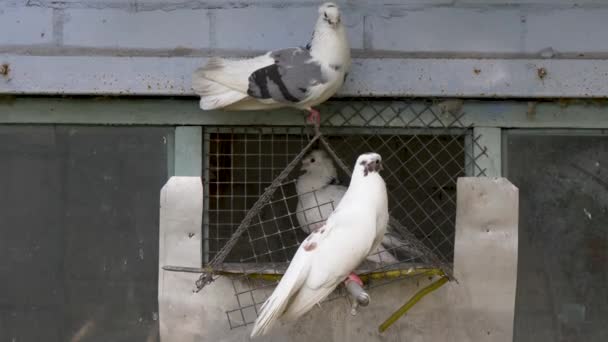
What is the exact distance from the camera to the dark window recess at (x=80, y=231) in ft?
7.50

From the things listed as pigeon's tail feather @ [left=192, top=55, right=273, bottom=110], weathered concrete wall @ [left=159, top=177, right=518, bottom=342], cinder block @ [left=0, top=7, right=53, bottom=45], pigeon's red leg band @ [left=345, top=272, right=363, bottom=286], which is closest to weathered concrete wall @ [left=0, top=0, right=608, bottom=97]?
cinder block @ [left=0, top=7, right=53, bottom=45]

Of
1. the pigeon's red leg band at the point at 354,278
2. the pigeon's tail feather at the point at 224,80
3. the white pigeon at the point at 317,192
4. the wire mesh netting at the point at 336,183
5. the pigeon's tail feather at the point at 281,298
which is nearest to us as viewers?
the pigeon's tail feather at the point at 281,298

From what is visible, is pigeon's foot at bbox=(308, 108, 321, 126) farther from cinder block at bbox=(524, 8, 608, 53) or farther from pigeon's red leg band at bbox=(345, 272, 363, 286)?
cinder block at bbox=(524, 8, 608, 53)

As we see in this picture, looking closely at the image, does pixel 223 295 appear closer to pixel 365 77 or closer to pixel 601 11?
pixel 365 77

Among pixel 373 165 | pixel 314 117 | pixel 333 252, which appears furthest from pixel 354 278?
pixel 314 117

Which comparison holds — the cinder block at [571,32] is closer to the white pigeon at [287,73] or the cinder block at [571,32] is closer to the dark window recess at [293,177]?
the dark window recess at [293,177]

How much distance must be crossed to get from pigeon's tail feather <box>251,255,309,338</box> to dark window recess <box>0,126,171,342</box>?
482 millimetres

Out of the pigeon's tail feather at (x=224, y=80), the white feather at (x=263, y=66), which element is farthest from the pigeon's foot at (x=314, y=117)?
the pigeon's tail feather at (x=224, y=80)

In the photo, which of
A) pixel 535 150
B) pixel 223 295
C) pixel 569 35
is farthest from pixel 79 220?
pixel 569 35

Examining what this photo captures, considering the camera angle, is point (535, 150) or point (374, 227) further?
point (535, 150)

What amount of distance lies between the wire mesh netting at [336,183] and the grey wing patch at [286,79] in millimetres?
133

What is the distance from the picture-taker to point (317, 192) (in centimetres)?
243

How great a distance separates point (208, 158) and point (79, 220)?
36 cm

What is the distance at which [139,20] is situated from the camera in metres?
2.28
